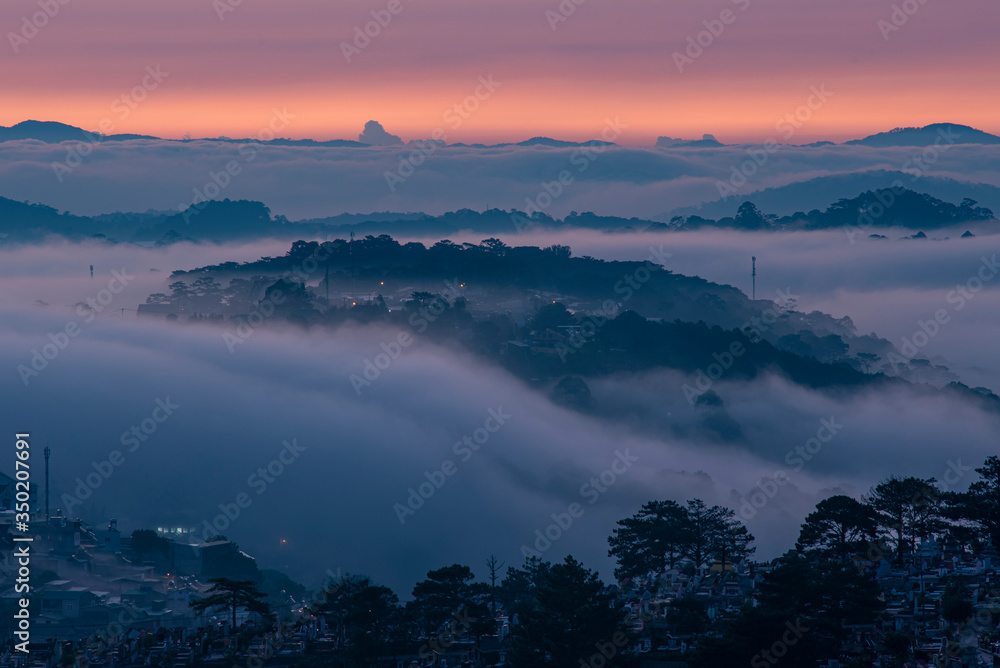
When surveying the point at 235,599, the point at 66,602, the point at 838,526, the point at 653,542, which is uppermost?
the point at 838,526

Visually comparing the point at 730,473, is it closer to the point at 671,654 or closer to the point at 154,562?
the point at 154,562

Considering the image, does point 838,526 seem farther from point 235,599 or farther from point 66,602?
point 66,602

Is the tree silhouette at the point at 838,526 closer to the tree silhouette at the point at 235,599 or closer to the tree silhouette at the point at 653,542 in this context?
the tree silhouette at the point at 653,542

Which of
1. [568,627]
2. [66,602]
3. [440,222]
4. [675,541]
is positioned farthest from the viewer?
[440,222]

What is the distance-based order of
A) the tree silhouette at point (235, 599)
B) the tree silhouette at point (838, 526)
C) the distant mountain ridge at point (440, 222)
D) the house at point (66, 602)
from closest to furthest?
the tree silhouette at point (235, 599)
the tree silhouette at point (838, 526)
the house at point (66, 602)
the distant mountain ridge at point (440, 222)

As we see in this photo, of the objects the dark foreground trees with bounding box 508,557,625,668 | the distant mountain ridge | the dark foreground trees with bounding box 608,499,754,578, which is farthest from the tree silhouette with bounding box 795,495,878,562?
the distant mountain ridge

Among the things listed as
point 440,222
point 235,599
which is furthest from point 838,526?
point 440,222

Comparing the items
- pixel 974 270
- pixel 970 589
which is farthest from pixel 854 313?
pixel 970 589

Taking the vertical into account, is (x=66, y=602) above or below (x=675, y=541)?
below

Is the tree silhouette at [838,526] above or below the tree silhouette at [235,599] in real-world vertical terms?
above

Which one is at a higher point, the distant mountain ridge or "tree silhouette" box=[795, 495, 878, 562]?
the distant mountain ridge

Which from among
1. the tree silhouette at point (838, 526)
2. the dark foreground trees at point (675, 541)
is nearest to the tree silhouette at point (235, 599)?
the dark foreground trees at point (675, 541)

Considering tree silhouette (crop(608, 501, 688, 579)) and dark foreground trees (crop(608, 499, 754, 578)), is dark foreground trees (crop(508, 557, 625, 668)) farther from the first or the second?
dark foreground trees (crop(608, 499, 754, 578))
